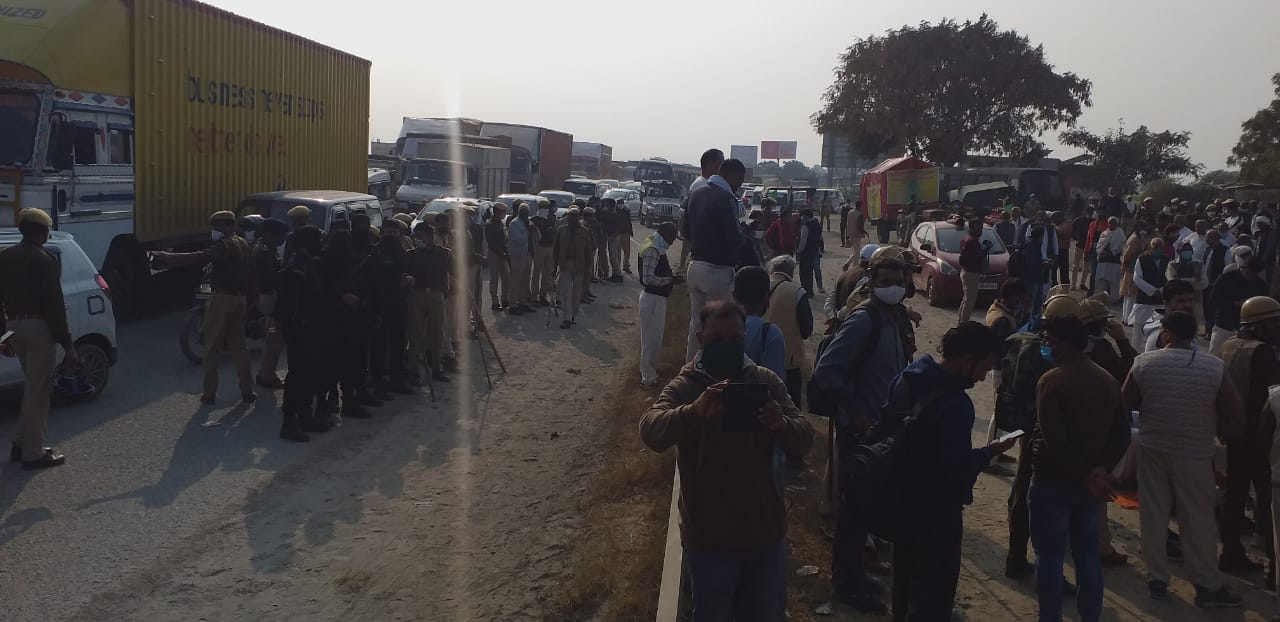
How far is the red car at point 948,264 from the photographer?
18.8m

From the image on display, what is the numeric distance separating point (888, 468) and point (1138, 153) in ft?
187

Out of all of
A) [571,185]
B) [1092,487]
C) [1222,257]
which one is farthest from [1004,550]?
[571,185]

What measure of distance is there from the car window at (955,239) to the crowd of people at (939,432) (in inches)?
414

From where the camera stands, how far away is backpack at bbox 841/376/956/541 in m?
4.45

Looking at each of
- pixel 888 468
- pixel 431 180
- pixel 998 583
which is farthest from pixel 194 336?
pixel 431 180

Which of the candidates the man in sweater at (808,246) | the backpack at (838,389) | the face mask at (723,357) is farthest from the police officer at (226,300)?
the man in sweater at (808,246)

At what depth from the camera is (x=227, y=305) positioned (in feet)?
32.2

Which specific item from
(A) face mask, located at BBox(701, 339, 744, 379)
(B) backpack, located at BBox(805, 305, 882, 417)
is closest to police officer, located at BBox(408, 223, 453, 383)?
(B) backpack, located at BBox(805, 305, 882, 417)

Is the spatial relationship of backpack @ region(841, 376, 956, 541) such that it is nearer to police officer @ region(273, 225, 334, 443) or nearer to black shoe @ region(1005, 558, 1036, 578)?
black shoe @ region(1005, 558, 1036, 578)

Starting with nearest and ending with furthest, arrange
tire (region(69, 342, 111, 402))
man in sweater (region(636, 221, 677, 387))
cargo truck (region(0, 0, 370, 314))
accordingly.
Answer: tire (region(69, 342, 111, 402))
man in sweater (region(636, 221, 677, 387))
cargo truck (region(0, 0, 370, 314))

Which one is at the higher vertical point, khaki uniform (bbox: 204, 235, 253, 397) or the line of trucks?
the line of trucks

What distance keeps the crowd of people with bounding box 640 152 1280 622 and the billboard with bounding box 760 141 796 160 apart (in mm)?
143771

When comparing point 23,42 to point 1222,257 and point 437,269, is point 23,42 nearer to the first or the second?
point 437,269

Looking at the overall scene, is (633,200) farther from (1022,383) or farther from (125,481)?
(1022,383)
